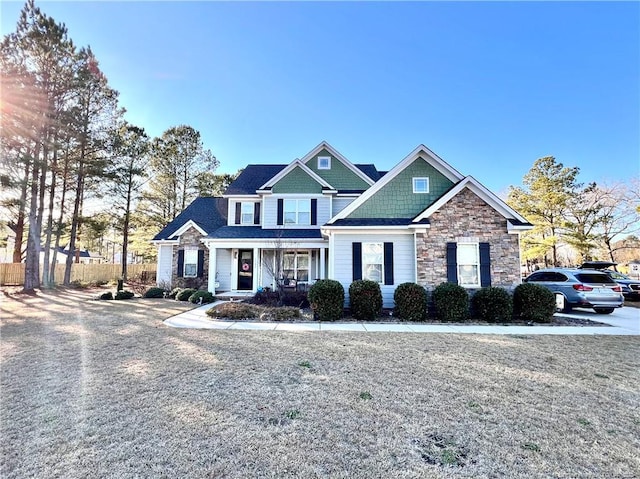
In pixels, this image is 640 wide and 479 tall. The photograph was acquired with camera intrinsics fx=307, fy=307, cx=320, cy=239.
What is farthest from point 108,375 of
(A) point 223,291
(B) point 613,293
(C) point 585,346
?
(B) point 613,293

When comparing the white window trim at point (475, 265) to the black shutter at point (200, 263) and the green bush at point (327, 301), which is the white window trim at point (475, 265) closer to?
the green bush at point (327, 301)

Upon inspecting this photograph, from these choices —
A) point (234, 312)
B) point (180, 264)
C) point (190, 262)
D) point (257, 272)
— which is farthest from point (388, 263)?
point (180, 264)

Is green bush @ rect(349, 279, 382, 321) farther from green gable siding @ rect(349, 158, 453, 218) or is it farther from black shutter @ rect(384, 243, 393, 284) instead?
green gable siding @ rect(349, 158, 453, 218)

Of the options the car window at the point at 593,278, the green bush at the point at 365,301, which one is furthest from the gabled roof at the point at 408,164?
the car window at the point at 593,278

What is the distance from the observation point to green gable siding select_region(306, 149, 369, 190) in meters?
17.8

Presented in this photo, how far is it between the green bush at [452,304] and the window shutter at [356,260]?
305 centimetres

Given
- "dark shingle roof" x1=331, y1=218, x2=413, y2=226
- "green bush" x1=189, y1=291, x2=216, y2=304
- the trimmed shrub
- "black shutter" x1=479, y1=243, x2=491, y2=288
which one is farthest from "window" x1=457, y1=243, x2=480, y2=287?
"green bush" x1=189, y1=291, x2=216, y2=304

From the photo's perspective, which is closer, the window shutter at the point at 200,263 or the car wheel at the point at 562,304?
the car wheel at the point at 562,304

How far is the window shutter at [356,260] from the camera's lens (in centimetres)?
1198

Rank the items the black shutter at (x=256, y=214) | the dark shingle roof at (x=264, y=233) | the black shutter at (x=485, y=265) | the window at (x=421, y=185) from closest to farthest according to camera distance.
Result: 1. the black shutter at (x=485, y=265)
2. the window at (x=421, y=185)
3. the dark shingle roof at (x=264, y=233)
4. the black shutter at (x=256, y=214)

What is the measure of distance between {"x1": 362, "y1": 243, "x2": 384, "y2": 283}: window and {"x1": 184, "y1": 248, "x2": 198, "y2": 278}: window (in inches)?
403

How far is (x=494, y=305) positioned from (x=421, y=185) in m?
5.40

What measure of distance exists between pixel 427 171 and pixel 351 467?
472 inches

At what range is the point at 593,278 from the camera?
37.9ft
